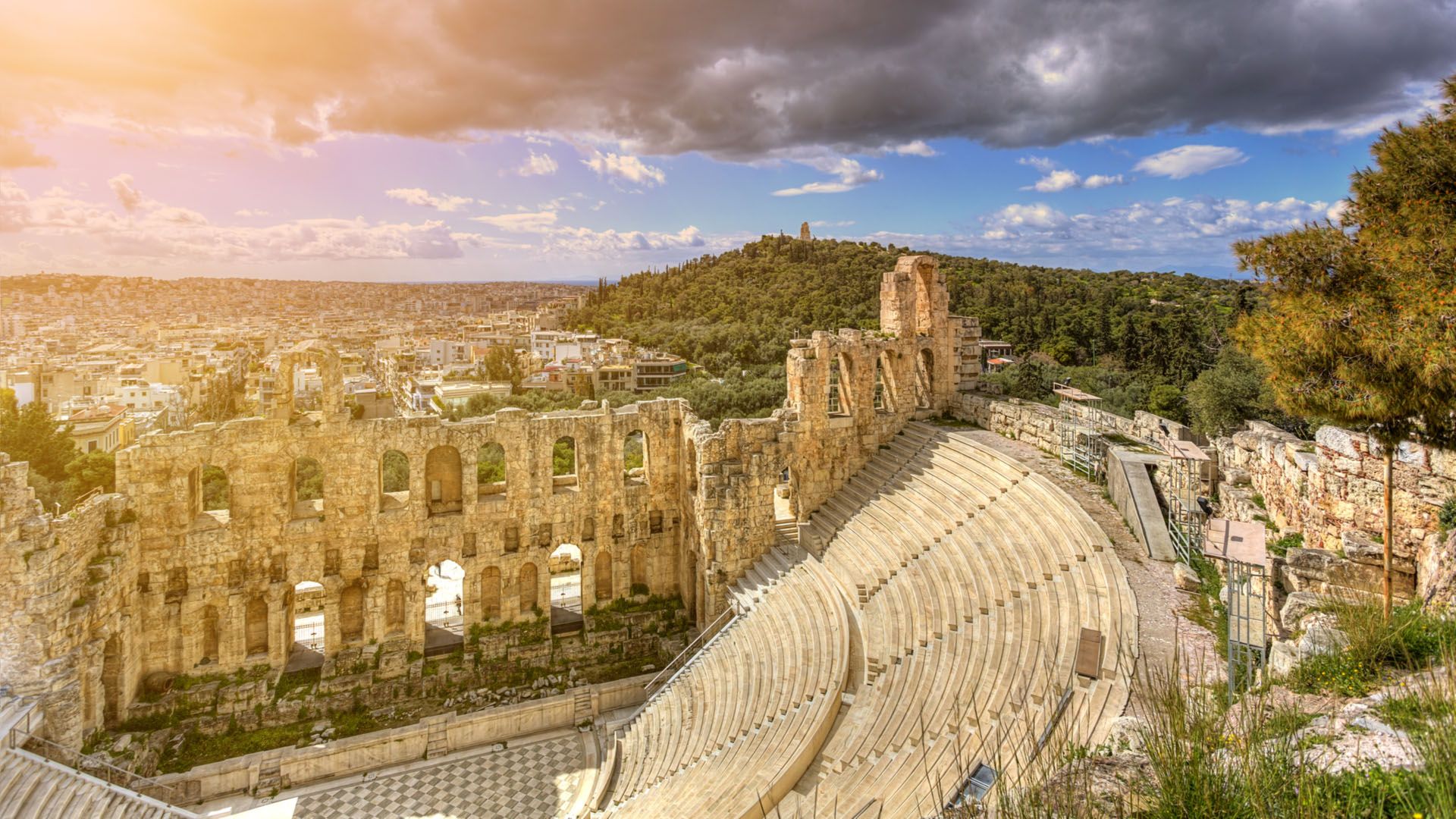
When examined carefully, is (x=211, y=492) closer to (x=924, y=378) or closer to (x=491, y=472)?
(x=491, y=472)

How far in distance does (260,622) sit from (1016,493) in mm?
21907

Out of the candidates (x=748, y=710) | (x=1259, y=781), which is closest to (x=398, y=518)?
(x=748, y=710)

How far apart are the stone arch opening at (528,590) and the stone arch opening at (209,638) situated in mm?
8337

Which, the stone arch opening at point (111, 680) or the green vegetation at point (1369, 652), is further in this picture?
the stone arch opening at point (111, 680)

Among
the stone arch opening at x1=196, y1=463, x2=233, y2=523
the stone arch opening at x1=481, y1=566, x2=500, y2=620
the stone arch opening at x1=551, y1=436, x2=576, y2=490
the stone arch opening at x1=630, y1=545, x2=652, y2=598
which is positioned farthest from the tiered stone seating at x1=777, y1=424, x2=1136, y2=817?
the stone arch opening at x1=196, y1=463, x2=233, y2=523

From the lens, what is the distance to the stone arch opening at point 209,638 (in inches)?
822

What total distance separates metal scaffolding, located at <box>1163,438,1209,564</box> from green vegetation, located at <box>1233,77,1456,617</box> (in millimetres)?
4965

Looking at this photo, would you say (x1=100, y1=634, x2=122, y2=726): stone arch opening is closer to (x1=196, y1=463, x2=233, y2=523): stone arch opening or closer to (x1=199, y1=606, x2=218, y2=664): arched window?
(x1=199, y1=606, x2=218, y2=664): arched window

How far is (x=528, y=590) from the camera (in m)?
24.0

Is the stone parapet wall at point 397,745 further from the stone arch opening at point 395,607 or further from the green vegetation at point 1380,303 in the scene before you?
the green vegetation at point 1380,303

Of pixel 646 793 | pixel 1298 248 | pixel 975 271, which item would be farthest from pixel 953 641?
pixel 975 271

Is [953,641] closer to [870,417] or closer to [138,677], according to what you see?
[870,417]

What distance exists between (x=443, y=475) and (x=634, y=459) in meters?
18.0

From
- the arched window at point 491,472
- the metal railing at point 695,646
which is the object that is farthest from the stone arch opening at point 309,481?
the metal railing at point 695,646
